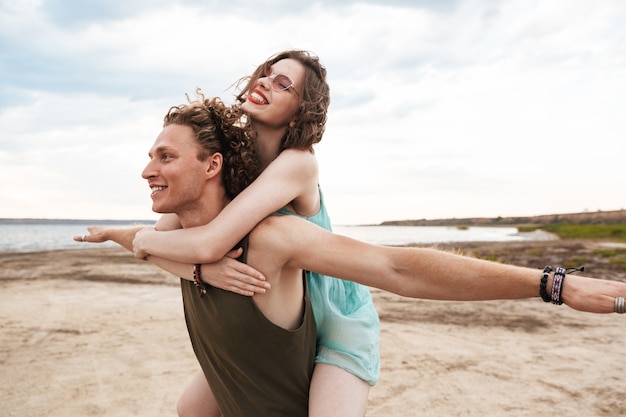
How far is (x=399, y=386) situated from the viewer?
5.69 m

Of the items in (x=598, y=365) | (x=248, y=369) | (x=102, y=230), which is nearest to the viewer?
(x=248, y=369)

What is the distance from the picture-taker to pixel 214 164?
2.53 m

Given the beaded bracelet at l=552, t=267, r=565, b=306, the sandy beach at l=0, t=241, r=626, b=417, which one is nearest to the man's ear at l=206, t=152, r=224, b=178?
the sandy beach at l=0, t=241, r=626, b=417

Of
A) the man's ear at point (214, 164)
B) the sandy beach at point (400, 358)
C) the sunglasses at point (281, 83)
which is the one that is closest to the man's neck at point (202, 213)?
the man's ear at point (214, 164)

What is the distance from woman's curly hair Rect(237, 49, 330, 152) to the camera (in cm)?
284

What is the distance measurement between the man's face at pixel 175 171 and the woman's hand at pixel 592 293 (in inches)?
64.4

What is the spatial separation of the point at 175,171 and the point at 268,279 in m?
0.67

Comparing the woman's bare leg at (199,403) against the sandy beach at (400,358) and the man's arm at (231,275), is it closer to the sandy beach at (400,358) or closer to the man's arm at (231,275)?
the man's arm at (231,275)

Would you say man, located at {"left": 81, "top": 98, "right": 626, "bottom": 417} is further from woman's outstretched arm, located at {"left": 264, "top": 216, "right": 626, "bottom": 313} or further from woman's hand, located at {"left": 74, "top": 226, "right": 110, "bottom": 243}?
woman's hand, located at {"left": 74, "top": 226, "right": 110, "bottom": 243}

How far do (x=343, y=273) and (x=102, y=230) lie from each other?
6.35 feet

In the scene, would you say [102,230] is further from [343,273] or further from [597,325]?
[597,325]

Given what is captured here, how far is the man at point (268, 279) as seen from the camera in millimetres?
2053

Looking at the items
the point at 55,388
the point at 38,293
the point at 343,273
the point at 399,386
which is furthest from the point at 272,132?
the point at 38,293

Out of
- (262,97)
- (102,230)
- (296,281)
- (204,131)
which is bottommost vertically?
(296,281)
